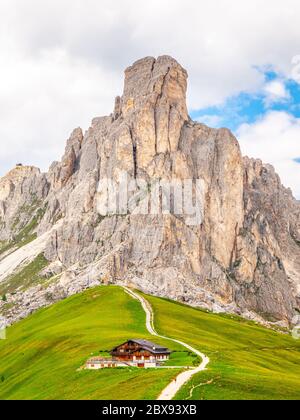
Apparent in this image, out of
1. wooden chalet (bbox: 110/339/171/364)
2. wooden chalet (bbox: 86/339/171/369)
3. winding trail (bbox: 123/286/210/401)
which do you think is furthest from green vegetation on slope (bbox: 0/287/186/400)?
wooden chalet (bbox: 110/339/171/364)

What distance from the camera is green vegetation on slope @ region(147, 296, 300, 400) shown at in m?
46.6

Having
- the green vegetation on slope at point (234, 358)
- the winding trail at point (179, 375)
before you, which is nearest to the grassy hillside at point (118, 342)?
the green vegetation on slope at point (234, 358)

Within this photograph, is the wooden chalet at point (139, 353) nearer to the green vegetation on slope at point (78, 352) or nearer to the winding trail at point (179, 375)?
the green vegetation on slope at point (78, 352)

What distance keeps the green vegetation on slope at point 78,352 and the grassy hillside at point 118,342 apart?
0.53 ft

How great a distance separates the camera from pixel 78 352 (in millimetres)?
88562

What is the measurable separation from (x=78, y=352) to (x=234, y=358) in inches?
908

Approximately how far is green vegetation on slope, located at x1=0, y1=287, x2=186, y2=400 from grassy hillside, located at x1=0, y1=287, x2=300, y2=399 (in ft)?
0.53

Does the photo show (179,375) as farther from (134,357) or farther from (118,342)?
(118,342)

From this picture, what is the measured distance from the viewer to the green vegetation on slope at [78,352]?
53812mm

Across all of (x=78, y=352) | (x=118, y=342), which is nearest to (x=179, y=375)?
(x=118, y=342)

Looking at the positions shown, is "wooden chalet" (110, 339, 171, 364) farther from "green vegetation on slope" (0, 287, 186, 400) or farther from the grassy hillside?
"green vegetation on slope" (0, 287, 186, 400)
